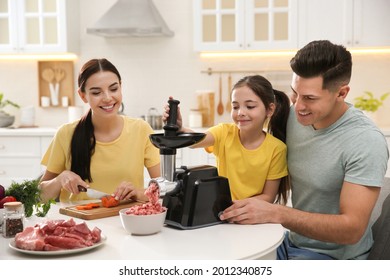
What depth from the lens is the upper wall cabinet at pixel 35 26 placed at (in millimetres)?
4242

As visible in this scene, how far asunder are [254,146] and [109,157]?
0.60 metres

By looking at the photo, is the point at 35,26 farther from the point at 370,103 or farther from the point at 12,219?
the point at 12,219

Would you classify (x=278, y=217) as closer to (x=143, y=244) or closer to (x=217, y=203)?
(x=217, y=203)

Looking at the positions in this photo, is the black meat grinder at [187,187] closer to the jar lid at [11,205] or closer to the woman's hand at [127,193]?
the woman's hand at [127,193]

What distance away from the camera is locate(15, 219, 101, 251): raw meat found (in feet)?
4.16

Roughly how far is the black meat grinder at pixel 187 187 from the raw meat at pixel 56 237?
27 cm

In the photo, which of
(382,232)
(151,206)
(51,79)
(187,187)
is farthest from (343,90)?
(51,79)

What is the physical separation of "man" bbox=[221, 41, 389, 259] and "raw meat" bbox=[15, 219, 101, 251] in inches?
17.5

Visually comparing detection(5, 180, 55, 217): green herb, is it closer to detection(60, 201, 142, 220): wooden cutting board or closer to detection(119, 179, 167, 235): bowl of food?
detection(60, 201, 142, 220): wooden cutting board

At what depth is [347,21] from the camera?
12.9 feet

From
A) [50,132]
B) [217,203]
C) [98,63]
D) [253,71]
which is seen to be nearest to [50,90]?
[50,132]

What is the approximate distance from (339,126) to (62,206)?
96 centimetres

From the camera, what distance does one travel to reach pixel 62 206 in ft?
5.92

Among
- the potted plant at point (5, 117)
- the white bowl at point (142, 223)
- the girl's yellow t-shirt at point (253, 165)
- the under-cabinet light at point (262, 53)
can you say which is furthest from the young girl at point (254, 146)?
the potted plant at point (5, 117)
